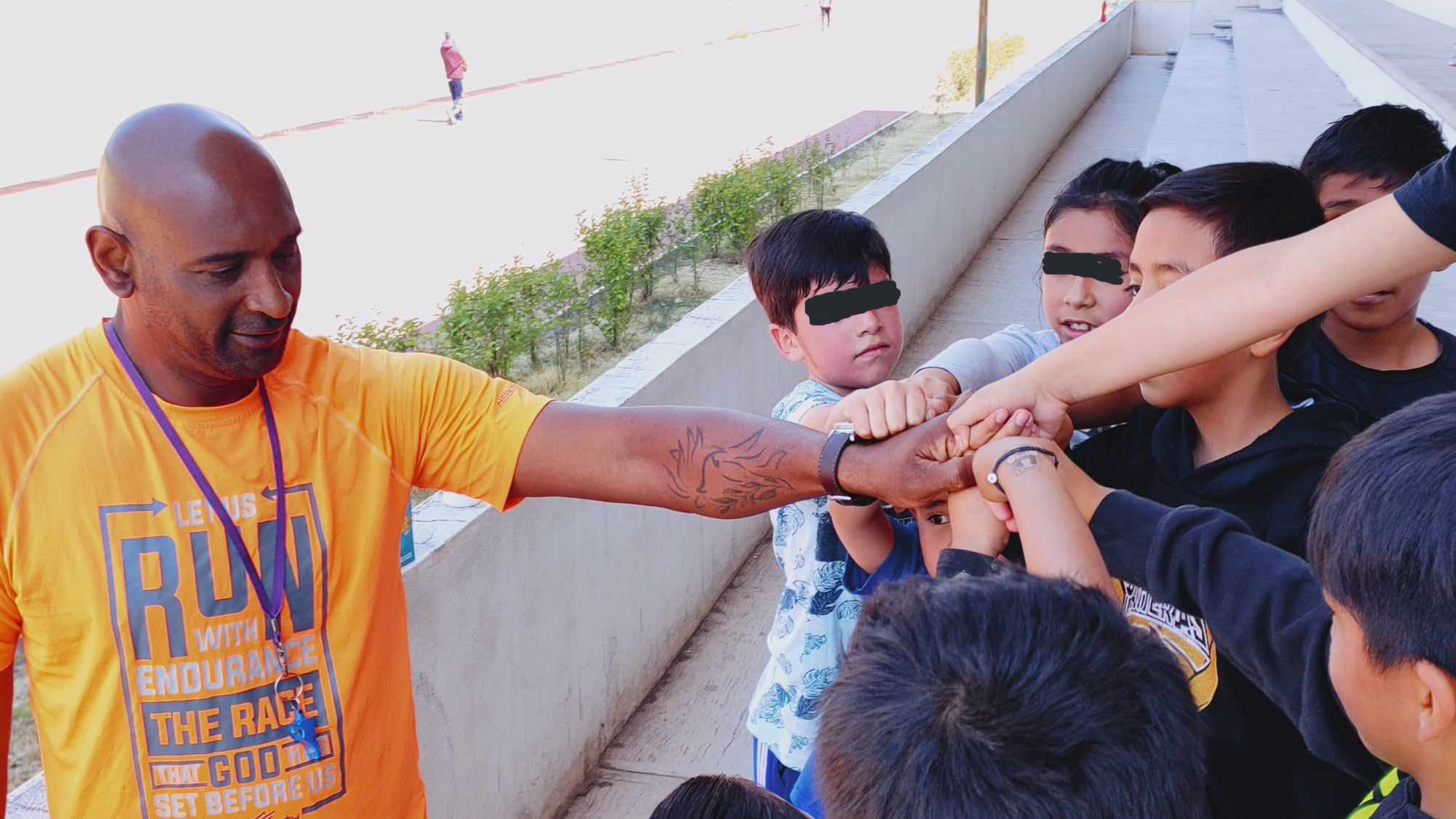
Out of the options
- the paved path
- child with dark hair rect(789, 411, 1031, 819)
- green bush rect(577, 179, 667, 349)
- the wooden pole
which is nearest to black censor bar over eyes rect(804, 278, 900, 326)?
child with dark hair rect(789, 411, 1031, 819)

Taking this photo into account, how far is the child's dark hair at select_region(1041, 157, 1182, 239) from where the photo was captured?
8.21 ft

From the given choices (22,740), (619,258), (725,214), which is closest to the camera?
(22,740)

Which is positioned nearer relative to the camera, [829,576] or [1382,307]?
[829,576]

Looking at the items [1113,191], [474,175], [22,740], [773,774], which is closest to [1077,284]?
[1113,191]

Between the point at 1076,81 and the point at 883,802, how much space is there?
57.0ft

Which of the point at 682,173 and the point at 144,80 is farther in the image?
the point at 144,80

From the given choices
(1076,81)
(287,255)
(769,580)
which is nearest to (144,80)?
(1076,81)

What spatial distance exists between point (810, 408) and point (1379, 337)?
1.18 meters

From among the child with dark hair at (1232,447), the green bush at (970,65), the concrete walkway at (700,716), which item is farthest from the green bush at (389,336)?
the green bush at (970,65)

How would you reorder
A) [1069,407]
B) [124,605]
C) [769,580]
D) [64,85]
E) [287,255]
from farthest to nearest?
[64,85] < [769,580] < [1069,407] < [287,255] < [124,605]

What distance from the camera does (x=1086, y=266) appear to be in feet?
8.10

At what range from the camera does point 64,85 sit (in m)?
19.1

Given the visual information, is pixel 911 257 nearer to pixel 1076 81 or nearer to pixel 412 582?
pixel 412 582

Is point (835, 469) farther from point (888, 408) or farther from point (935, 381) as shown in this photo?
point (935, 381)
